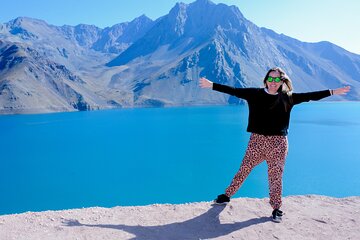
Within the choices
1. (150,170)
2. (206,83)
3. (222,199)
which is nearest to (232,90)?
(206,83)

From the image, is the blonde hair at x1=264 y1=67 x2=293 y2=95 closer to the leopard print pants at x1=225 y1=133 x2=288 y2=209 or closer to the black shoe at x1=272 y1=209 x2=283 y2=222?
the leopard print pants at x1=225 y1=133 x2=288 y2=209

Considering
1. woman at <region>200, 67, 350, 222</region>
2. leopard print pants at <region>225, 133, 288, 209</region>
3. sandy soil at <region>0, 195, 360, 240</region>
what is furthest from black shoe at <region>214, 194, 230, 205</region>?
woman at <region>200, 67, 350, 222</region>

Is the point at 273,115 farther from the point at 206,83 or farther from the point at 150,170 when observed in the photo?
the point at 150,170

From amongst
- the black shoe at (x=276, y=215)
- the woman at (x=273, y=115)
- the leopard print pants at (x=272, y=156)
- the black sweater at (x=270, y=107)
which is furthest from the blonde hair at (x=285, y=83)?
the black shoe at (x=276, y=215)

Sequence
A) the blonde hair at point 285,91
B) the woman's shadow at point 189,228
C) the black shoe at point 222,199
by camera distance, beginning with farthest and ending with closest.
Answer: the black shoe at point 222,199
the blonde hair at point 285,91
the woman's shadow at point 189,228

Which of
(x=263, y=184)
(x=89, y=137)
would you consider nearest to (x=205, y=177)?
(x=263, y=184)

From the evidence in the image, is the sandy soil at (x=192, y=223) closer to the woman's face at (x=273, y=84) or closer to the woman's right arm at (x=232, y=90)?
the woman's right arm at (x=232, y=90)

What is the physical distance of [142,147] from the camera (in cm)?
7281

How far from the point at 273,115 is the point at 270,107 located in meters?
0.21

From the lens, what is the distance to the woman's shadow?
24.2ft

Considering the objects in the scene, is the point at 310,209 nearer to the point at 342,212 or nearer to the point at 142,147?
the point at 342,212

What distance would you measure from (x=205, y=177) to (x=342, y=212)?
124 ft

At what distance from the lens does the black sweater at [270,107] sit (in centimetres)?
790

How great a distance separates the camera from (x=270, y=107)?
25.9 ft
